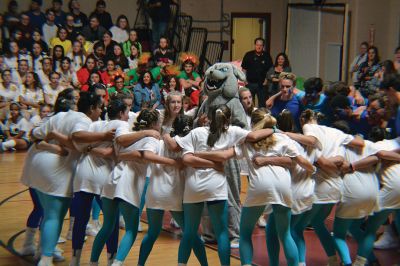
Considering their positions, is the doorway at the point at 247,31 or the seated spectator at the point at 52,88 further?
the doorway at the point at 247,31

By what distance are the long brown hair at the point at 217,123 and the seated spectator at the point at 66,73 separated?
778 cm

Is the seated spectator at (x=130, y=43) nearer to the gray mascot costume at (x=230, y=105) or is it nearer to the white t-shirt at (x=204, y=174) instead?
the gray mascot costume at (x=230, y=105)

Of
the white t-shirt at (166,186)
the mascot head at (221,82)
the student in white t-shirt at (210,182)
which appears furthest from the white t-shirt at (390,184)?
the mascot head at (221,82)

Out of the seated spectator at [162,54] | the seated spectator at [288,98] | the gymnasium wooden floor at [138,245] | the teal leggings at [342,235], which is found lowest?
the gymnasium wooden floor at [138,245]

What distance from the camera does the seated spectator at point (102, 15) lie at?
13852mm

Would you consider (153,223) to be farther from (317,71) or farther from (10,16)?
(317,71)

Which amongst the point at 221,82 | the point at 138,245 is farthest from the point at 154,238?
the point at 221,82

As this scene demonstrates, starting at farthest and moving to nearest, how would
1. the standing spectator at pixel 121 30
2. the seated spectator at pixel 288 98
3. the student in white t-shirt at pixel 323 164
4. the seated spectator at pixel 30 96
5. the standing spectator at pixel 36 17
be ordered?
the standing spectator at pixel 121 30 → the standing spectator at pixel 36 17 → the seated spectator at pixel 30 96 → the seated spectator at pixel 288 98 → the student in white t-shirt at pixel 323 164

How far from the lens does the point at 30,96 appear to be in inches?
469

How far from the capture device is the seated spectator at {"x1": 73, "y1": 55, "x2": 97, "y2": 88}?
477 inches

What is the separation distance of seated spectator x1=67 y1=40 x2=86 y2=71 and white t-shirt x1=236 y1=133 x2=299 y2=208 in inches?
328

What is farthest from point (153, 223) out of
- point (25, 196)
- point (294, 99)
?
point (25, 196)

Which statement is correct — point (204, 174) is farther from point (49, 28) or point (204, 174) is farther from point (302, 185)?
point (49, 28)

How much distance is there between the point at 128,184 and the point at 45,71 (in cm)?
772
